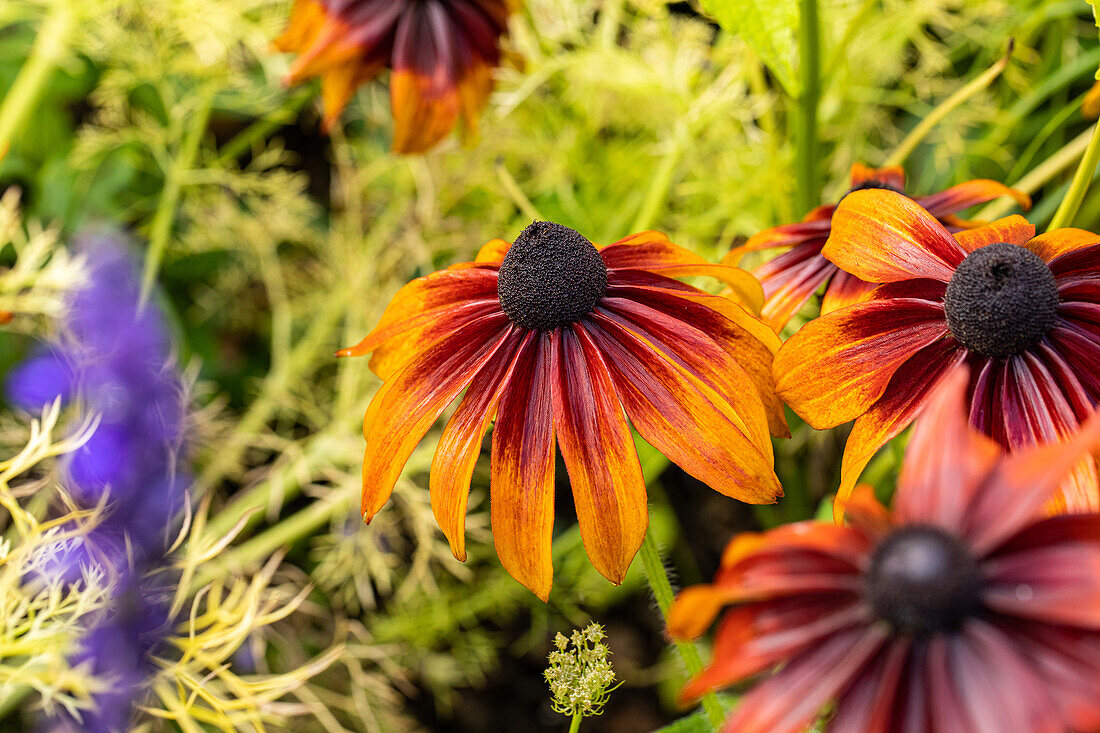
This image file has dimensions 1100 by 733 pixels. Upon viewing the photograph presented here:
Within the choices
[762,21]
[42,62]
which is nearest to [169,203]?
[42,62]

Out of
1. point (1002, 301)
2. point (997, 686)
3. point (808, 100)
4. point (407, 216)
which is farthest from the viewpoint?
point (407, 216)

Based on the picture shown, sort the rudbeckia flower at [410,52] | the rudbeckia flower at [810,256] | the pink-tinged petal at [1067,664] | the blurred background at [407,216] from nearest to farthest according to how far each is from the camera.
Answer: the pink-tinged petal at [1067,664], the rudbeckia flower at [810,256], the rudbeckia flower at [410,52], the blurred background at [407,216]

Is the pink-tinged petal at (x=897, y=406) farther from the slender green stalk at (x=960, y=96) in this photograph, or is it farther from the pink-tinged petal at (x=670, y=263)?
the slender green stalk at (x=960, y=96)

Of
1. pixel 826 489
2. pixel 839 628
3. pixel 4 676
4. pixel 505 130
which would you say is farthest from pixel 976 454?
pixel 505 130

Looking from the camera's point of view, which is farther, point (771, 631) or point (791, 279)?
point (791, 279)

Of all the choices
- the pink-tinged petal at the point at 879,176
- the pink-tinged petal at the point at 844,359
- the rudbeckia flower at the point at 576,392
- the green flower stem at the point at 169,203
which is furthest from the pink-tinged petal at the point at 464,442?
the green flower stem at the point at 169,203

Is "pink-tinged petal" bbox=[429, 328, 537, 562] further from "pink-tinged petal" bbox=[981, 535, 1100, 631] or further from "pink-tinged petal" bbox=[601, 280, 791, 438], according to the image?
"pink-tinged petal" bbox=[981, 535, 1100, 631]

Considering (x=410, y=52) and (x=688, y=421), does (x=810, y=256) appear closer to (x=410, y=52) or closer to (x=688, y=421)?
(x=688, y=421)
